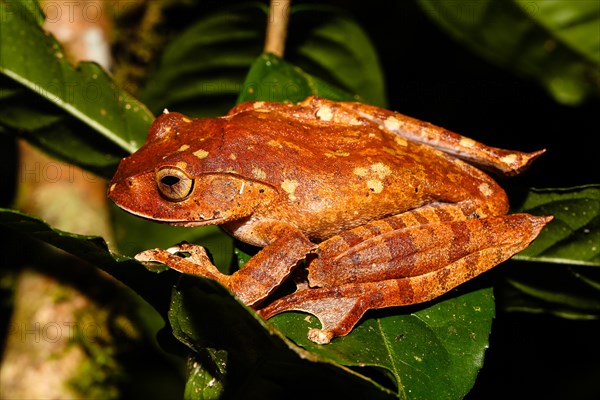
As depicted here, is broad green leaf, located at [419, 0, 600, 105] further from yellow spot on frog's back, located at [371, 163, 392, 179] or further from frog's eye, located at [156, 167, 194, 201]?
frog's eye, located at [156, 167, 194, 201]

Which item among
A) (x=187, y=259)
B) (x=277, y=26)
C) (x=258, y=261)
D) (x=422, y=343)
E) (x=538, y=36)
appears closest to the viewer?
(x=422, y=343)

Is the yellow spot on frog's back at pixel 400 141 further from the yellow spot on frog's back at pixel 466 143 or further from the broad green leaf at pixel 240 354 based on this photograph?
the broad green leaf at pixel 240 354

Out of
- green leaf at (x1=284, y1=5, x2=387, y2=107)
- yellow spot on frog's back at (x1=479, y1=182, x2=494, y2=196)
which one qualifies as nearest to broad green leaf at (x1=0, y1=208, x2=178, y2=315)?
yellow spot on frog's back at (x1=479, y1=182, x2=494, y2=196)

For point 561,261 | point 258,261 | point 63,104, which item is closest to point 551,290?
point 561,261

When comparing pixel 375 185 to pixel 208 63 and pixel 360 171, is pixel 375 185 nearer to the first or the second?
pixel 360 171

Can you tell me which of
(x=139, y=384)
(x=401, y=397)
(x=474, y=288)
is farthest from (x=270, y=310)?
(x=139, y=384)

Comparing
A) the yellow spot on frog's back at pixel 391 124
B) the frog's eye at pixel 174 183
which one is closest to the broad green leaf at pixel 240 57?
the yellow spot on frog's back at pixel 391 124
